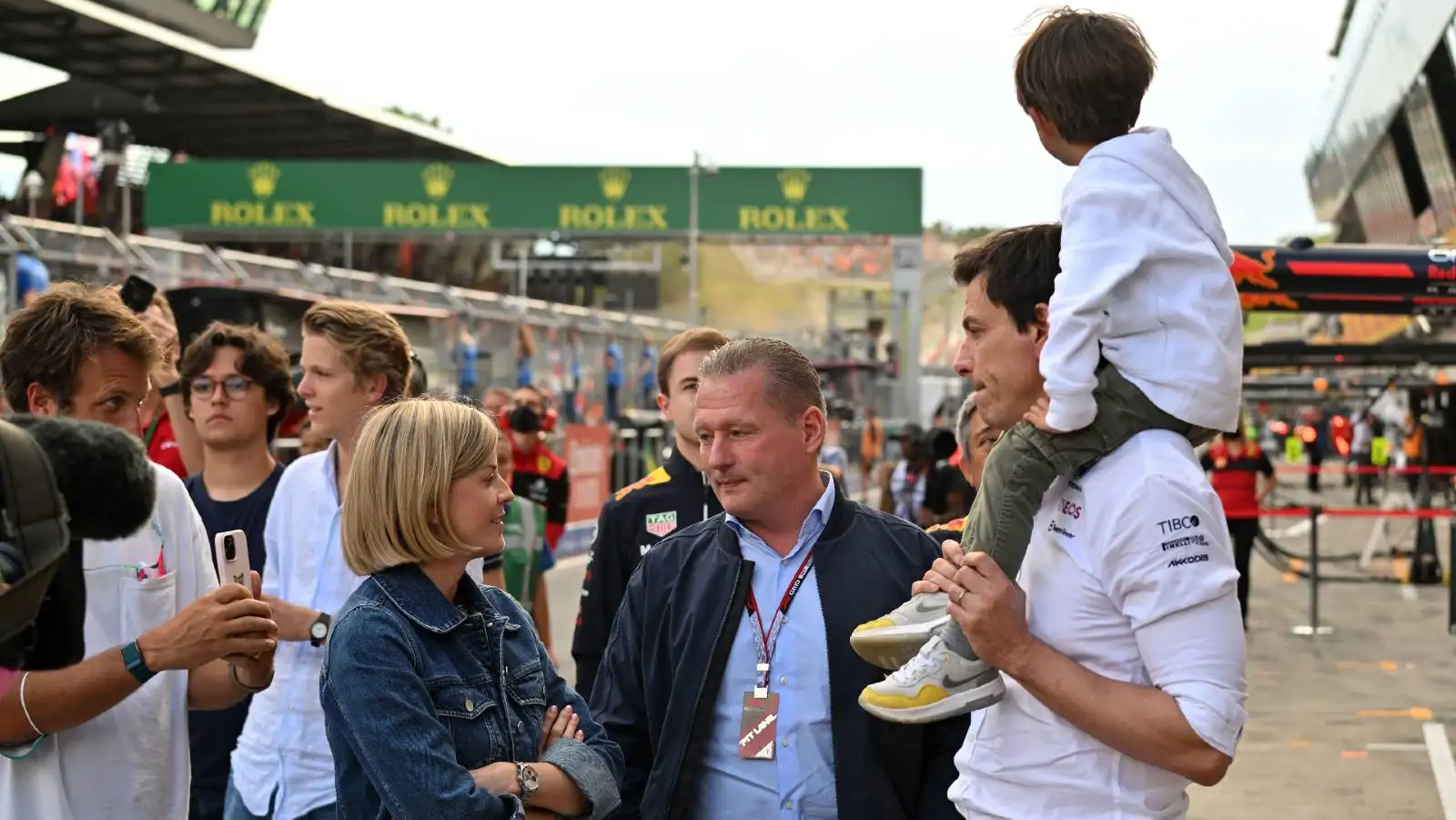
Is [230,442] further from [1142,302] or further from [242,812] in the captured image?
[1142,302]

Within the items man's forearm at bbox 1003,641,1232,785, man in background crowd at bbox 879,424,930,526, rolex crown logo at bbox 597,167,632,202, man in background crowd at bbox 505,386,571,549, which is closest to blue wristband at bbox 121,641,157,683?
man's forearm at bbox 1003,641,1232,785

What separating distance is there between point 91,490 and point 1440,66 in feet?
85.7

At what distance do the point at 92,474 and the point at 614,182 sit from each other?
39.6m

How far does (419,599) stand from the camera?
10.6ft

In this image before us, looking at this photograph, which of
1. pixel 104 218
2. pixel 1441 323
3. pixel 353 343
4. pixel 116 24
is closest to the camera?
pixel 353 343

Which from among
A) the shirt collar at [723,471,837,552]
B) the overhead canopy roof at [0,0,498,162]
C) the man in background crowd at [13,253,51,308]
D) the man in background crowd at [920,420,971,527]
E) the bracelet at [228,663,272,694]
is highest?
the overhead canopy roof at [0,0,498,162]

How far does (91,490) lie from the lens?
5.88 ft

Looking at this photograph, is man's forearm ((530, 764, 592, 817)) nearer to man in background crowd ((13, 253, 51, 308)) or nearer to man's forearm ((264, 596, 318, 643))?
man's forearm ((264, 596, 318, 643))

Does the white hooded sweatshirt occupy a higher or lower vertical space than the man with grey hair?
higher

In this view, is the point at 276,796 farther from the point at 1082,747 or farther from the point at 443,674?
the point at 1082,747

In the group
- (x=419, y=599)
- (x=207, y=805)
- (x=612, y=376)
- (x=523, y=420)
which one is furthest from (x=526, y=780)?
(x=612, y=376)

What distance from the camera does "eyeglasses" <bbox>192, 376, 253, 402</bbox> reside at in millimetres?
5258

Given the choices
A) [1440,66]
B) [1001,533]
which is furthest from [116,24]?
[1001,533]

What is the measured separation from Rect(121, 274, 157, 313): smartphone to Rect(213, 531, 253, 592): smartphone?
275 centimetres
